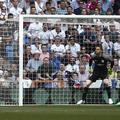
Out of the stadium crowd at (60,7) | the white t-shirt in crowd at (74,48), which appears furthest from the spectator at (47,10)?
the white t-shirt in crowd at (74,48)

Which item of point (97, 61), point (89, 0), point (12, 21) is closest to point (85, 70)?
point (97, 61)

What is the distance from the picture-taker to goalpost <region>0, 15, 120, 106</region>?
27.2ft

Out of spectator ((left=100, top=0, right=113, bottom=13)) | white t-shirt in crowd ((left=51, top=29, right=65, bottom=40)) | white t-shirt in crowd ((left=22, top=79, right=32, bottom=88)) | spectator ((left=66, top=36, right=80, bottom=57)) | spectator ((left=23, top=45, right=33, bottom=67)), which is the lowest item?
white t-shirt in crowd ((left=22, top=79, right=32, bottom=88))

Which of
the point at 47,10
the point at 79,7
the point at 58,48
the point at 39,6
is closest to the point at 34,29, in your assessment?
the point at 58,48

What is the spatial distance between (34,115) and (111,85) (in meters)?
3.07

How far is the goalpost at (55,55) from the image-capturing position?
8.30 meters

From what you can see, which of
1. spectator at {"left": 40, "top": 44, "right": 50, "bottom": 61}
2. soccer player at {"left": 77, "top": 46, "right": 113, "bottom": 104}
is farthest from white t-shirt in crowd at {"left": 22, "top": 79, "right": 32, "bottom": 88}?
soccer player at {"left": 77, "top": 46, "right": 113, "bottom": 104}

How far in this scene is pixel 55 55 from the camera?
862 cm

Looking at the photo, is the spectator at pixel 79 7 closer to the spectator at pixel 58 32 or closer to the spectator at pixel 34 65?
the spectator at pixel 58 32

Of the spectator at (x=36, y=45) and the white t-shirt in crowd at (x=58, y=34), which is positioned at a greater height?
the white t-shirt in crowd at (x=58, y=34)

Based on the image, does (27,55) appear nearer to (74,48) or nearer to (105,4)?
(74,48)

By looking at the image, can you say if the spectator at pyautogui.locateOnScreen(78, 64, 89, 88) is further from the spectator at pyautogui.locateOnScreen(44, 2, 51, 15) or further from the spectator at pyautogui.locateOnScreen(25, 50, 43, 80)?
the spectator at pyautogui.locateOnScreen(44, 2, 51, 15)

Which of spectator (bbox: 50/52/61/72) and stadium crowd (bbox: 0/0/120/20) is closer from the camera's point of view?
spectator (bbox: 50/52/61/72)

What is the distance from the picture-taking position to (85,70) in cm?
853
